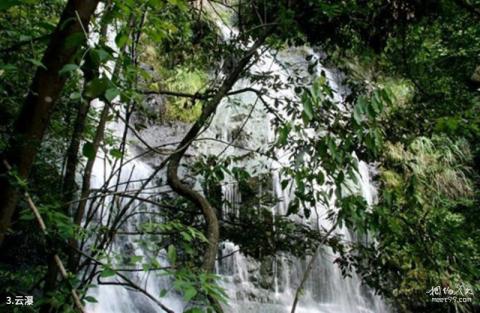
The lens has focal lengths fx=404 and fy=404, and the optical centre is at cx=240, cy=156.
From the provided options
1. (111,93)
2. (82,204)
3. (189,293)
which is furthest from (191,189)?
(111,93)

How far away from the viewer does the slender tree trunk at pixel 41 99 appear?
1002 millimetres

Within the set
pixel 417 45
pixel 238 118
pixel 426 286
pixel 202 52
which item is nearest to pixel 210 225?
pixel 202 52

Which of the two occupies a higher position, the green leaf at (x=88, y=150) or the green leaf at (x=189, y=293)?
the green leaf at (x=88, y=150)

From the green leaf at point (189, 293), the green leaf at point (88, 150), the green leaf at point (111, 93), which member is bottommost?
the green leaf at point (189, 293)

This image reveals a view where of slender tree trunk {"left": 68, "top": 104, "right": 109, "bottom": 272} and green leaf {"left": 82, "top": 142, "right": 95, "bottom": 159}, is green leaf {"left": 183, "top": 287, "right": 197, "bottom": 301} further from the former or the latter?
slender tree trunk {"left": 68, "top": 104, "right": 109, "bottom": 272}

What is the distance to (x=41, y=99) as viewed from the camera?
1041 mm

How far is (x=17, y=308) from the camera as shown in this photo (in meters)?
1.46

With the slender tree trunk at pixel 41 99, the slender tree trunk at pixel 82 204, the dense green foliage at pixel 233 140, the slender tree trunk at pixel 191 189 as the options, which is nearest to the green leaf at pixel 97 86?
the dense green foliage at pixel 233 140

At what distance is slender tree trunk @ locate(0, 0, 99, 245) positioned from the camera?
100 cm

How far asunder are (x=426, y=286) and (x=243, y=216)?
14.5 ft

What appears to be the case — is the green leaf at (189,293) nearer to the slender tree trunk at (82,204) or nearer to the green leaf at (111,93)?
Answer: the green leaf at (111,93)

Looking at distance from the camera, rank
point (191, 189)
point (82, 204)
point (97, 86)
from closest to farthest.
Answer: point (97, 86)
point (82, 204)
point (191, 189)

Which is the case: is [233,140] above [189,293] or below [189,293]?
above

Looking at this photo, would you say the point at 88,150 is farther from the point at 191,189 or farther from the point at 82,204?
the point at 191,189
